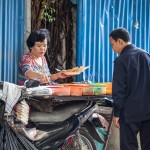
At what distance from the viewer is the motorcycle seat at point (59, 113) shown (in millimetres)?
4688

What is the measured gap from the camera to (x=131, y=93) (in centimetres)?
445

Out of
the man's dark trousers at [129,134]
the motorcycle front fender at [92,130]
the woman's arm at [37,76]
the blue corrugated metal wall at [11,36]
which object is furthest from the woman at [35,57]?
the man's dark trousers at [129,134]

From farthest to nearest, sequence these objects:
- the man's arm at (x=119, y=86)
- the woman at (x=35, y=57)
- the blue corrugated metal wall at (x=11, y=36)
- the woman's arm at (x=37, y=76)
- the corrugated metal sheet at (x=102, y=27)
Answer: the corrugated metal sheet at (x=102, y=27) < the blue corrugated metal wall at (x=11, y=36) < the woman at (x=35, y=57) < the woman's arm at (x=37, y=76) < the man's arm at (x=119, y=86)

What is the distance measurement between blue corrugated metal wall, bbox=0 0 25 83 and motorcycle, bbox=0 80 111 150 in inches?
46.8

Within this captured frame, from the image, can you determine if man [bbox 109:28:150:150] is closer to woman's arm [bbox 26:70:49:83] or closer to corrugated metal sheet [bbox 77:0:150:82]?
woman's arm [bbox 26:70:49:83]

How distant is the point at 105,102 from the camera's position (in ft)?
17.8

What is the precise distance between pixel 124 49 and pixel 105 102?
110 centimetres

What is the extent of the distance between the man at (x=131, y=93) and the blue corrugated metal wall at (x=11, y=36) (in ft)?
6.09

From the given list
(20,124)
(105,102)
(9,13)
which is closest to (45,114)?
(20,124)

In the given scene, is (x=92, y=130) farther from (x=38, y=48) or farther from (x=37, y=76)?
(x=38, y=48)

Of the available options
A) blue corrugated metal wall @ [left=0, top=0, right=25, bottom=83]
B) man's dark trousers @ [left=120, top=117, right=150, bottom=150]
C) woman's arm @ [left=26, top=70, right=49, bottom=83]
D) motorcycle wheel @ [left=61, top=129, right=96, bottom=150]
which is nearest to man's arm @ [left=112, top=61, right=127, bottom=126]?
man's dark trousers @ [left=120, top=117, right=150, bottom=150]

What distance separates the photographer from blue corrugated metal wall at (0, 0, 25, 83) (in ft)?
18.4

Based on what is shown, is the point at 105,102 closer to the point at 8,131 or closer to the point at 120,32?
the point at 120,32

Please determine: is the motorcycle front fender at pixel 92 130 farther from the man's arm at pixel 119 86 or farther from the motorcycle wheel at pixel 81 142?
the man's arm at pixel 119 86
